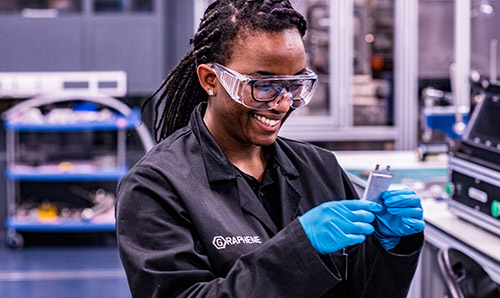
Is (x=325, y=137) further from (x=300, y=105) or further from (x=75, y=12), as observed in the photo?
(x=300, y=105)

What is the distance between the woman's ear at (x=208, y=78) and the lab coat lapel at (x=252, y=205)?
0.66ft

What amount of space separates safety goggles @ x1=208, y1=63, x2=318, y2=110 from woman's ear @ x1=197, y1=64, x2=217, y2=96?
0.14ft

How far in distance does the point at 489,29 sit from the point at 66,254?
383 cm

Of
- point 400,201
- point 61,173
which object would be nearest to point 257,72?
point 400,201

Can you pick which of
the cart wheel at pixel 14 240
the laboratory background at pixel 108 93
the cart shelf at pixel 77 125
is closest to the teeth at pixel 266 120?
the laboratory background at pixel 108 93

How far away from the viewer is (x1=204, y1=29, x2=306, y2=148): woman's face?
1.36 metres

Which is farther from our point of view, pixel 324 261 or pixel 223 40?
pixel 223 40

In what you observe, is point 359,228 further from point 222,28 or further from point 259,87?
point 222,28

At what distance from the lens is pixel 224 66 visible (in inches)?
56.1

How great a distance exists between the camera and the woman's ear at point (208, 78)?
4.79ft

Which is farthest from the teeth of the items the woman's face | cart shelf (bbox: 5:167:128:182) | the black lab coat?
cart shelf (bbox: 5:167:128:182)

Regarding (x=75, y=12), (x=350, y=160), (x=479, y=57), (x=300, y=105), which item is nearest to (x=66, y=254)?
(x=75, y=12)

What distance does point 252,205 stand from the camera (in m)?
1.42

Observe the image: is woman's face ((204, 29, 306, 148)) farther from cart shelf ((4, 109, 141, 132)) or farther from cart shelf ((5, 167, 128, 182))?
cart shelf ((5, 167, 128, 182))
